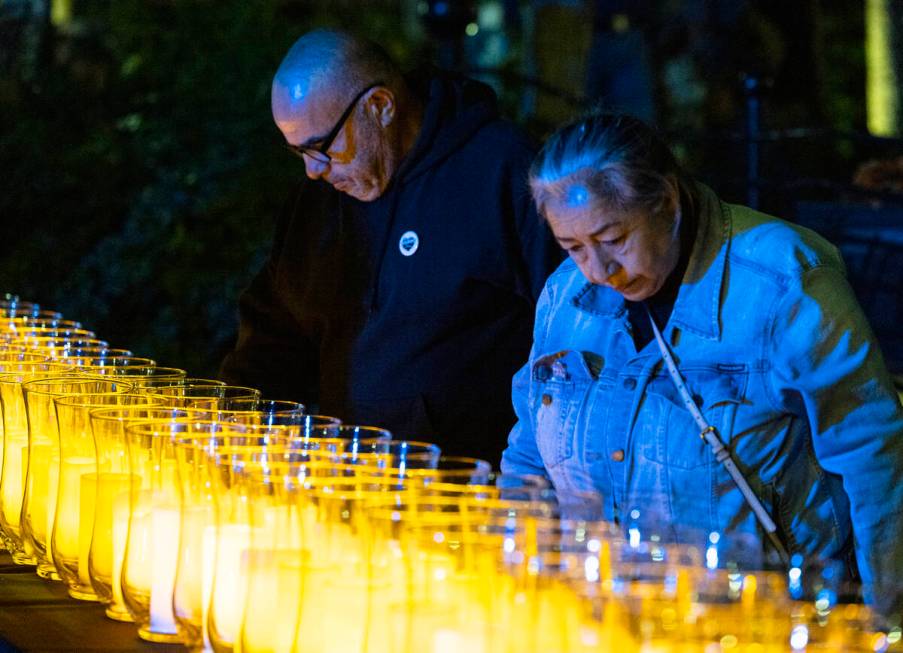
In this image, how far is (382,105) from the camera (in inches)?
164

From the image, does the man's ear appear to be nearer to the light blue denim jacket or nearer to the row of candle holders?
the light blue denim jacket

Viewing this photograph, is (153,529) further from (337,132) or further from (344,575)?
(337,132)

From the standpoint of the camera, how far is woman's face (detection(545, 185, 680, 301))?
284cm

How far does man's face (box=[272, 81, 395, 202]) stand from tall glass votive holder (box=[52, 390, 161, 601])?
1.69m

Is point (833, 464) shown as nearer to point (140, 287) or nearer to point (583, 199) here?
point (583, 199)

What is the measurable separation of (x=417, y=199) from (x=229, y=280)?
501 centimetres

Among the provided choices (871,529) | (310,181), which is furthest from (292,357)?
(871,529)

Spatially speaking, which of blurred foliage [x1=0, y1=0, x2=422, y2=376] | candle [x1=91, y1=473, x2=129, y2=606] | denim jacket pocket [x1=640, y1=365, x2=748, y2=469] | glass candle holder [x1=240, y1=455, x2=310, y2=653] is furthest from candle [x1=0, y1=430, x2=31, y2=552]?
blurred foliage [x1=0, y1=0, x2=422, y2=376]

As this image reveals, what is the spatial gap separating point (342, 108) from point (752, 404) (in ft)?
5.50

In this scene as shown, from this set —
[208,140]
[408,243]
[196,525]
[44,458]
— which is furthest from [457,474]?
[208,140]

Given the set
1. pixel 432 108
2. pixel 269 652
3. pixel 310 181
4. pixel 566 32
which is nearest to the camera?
pixel 269 652

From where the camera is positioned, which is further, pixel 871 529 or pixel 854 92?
pixel 854 92

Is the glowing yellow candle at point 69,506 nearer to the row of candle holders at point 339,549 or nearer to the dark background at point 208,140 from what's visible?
the row of candle holders at point 339,549

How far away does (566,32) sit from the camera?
12.3m
